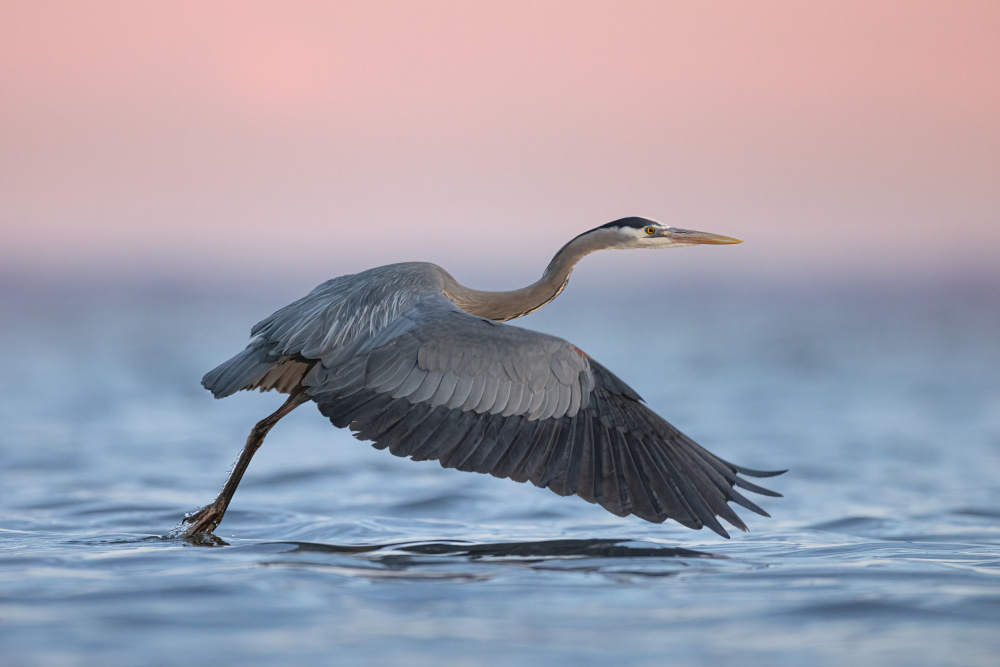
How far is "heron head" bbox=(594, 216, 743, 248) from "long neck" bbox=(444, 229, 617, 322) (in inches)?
14.1

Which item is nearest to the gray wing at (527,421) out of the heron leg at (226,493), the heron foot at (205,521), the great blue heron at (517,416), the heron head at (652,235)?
the great blue heron at (517,416)

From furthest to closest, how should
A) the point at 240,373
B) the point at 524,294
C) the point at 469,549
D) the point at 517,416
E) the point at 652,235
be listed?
the point at 652,235, the point at 524,294, the point at 240,373, the point at 469,549, the point at 517,416

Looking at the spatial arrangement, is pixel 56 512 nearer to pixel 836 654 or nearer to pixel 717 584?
pixel 717 584

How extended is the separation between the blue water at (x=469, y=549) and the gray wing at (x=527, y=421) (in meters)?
0.46

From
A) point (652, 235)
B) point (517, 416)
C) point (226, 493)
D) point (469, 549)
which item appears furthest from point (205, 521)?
point (652, 235)

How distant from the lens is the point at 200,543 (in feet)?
25.5

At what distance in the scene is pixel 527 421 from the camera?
6883mm

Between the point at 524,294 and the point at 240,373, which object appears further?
the point at 524,294

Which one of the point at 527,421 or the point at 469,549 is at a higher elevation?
the point at 527,421

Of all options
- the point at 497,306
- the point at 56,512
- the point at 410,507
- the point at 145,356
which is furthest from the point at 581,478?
the point at 145,356

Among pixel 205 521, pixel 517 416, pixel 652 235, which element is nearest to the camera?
pixel 517 416

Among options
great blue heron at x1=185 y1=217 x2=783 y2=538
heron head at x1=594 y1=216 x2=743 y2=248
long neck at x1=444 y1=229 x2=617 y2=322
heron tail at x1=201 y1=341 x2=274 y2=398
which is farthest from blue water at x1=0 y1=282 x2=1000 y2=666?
heron head at x1=594 y1=216 x2=743 y2=248

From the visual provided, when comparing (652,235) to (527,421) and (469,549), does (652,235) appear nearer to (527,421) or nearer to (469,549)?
(527,421)

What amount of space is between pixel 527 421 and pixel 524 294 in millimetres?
2205
